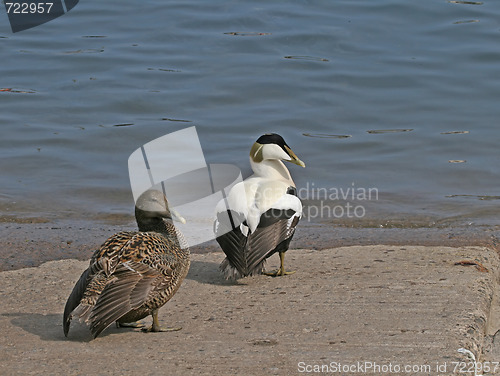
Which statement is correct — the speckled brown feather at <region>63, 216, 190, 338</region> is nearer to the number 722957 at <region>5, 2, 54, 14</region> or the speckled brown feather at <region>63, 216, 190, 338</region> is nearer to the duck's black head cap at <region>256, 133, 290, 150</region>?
the duck's black head cap at <region>256, 133, 290, 150</region>

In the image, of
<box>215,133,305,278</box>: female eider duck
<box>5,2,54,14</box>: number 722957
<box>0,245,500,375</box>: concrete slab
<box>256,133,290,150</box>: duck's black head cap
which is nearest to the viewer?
<box>0,245,500,375</box>: concrete slab

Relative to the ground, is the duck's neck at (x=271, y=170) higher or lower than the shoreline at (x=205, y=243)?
higher

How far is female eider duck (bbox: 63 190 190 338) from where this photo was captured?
426cm

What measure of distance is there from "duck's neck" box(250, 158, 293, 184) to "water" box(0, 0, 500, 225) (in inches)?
66.5

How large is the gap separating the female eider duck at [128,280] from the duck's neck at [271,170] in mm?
1630

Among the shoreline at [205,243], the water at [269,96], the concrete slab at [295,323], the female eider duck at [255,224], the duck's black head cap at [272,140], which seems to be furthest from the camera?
the water at [269,96]

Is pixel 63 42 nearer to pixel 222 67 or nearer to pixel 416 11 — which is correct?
pixel 222 67

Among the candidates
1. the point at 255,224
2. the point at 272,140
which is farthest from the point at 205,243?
the point at 255,224

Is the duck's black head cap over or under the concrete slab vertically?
over

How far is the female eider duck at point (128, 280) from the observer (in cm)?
426

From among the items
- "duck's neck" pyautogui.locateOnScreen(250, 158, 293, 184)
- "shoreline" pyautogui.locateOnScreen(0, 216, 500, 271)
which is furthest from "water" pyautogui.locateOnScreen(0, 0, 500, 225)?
"duck's neck" pyautogui.locateOnScreen(250, 158, 293, 184)

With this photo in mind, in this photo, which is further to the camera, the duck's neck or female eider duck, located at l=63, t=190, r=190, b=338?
the duck's neck

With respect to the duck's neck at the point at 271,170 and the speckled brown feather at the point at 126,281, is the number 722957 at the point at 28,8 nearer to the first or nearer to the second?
the duck's neck at the point at 271,170

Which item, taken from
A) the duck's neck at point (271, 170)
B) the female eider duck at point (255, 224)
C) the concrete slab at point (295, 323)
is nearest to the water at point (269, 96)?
the duck's neck at point (271, 170)
